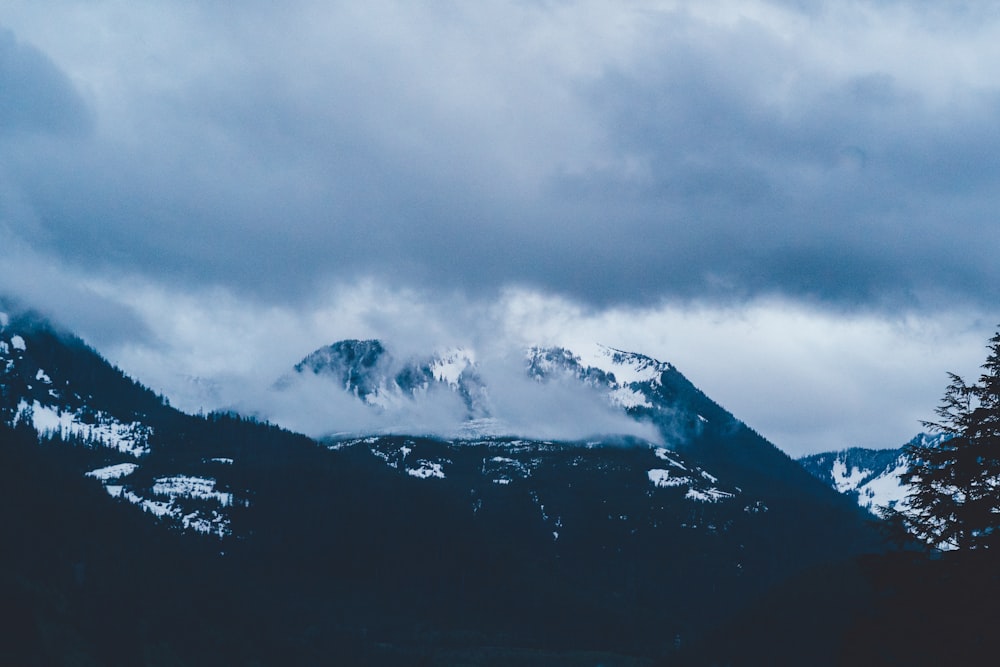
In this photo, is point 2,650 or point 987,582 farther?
point 2,650

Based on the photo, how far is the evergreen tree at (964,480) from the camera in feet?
106

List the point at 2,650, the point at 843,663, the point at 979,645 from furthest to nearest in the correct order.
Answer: the point at 2,650
the point at 843,663
the point at 979,645

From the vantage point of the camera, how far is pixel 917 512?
34.9 meters

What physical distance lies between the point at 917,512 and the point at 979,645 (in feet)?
15.5

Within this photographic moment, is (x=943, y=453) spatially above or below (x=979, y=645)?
above

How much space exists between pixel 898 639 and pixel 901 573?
2094mm

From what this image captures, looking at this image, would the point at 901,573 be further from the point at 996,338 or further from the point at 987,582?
the point at 996,338

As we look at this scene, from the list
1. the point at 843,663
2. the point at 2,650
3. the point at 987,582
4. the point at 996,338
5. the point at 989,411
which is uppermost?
the point at 996,338

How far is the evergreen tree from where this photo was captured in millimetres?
32312

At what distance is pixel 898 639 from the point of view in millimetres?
33125

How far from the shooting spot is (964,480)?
3272 centimetres

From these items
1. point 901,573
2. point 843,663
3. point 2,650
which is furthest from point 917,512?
point 2,650

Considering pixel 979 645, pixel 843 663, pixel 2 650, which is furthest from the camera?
pixel 2 650

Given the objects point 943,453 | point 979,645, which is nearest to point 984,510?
point 943,453
